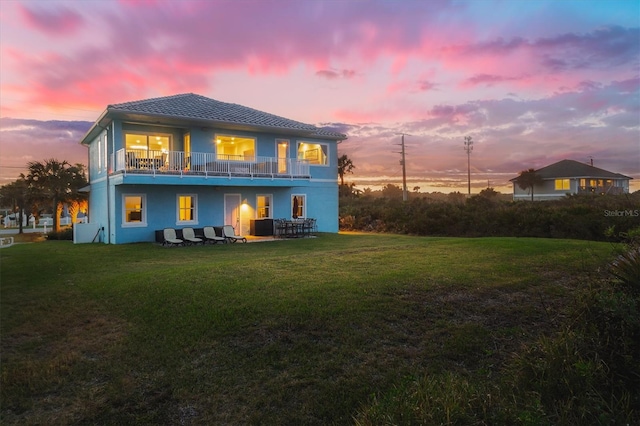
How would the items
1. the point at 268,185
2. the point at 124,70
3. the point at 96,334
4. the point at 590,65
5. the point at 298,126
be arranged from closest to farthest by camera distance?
the point at 96,334 → the point at 590,65 → the point at 124,70 → the point at 268,185 → the point at 298,126

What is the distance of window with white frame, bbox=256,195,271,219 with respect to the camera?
23.3 metres

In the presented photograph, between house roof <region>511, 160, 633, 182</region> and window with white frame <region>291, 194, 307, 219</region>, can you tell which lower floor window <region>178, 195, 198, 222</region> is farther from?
house roof <region>511, 160, 633, 182</region>

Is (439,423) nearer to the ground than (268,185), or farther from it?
nearer to the ground

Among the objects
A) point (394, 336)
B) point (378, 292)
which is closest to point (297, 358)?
point (394, 336)

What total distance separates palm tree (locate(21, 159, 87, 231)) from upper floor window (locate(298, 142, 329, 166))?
1413 centimetres

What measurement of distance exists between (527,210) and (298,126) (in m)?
14.2

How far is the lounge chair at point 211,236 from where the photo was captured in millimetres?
19138

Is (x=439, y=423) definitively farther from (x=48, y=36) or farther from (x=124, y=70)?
(x=124, y=70)

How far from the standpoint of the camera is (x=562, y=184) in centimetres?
4703

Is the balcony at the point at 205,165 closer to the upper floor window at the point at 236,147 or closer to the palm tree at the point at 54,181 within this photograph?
the upper floor window at the point at 236,147

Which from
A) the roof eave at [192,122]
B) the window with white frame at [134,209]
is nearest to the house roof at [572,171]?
the roof eave at [192,122]

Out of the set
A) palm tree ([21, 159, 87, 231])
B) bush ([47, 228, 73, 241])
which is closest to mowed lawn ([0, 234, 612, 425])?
bush ([47, 228, 73, 241])

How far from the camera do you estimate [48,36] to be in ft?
35.8

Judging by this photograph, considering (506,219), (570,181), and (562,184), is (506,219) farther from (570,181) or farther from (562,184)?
(562,184)
